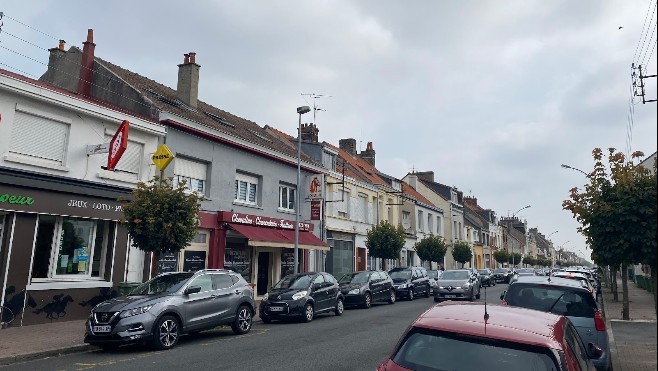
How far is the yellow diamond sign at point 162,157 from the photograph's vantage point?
16031mm

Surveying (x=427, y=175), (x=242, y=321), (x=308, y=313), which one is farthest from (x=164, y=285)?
(x=427, y=175)

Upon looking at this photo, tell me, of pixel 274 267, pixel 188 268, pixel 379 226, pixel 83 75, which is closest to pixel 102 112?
pixel 83 75

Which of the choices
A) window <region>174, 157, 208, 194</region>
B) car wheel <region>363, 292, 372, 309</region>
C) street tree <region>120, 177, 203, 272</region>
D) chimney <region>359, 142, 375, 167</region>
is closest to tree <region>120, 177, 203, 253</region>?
street tree <region>120, 177, 203, 272</region>

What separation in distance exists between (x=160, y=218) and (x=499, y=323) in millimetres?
11138

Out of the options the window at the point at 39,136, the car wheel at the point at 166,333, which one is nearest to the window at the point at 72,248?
the window at the point at 39,136

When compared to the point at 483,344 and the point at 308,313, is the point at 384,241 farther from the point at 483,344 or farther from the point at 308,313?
the point at 483,344

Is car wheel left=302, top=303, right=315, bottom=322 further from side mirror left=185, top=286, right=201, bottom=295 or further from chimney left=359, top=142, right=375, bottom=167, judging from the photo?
chimney left=359, top=142, right=375, bottom=167

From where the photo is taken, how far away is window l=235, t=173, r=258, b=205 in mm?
21577

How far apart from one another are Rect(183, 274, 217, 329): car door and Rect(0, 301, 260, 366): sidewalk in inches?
82.8

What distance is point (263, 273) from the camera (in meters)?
22.7

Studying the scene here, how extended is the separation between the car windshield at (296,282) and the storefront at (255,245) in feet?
13.1

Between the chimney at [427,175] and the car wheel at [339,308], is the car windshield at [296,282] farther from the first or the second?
the chimney at [427,175]

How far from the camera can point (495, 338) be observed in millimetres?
3658

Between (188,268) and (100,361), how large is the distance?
9.55 metres
